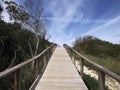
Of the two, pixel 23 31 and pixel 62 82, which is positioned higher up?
pixel 23 31

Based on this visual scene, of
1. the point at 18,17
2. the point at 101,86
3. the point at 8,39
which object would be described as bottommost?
the point at 101,86

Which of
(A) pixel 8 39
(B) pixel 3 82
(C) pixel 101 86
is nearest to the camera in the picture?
(C) pixel 101 86

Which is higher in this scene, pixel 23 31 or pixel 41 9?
pixel 41 9

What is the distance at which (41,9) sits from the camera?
91.1ft

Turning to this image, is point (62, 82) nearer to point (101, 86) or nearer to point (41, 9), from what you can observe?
point (101, 86)

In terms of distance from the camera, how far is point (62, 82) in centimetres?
700

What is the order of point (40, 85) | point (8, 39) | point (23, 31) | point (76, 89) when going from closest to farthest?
point (76, 89), point (40, 85), point (8, 39), point (23, 31)

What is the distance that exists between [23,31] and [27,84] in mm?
18733

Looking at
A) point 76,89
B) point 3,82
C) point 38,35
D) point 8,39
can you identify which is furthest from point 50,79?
point 38,35

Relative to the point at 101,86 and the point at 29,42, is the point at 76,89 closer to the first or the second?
the point at 101,86

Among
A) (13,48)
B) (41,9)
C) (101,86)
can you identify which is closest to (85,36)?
(41,9)

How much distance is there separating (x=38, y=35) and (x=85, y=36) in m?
14.8

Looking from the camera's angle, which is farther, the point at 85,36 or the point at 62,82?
the point at 85,36

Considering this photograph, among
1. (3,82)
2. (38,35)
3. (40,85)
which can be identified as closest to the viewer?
(40,85)
